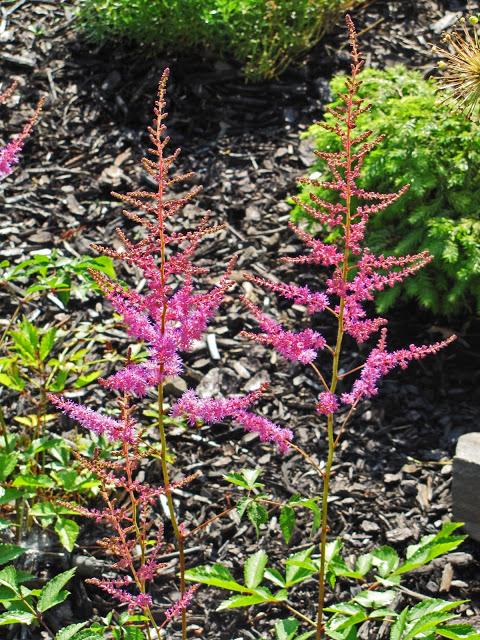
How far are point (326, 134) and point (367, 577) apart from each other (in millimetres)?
2260

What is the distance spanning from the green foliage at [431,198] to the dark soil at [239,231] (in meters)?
0.32

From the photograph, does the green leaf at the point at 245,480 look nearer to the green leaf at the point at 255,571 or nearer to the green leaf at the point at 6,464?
the green leaf at the point at 255,571

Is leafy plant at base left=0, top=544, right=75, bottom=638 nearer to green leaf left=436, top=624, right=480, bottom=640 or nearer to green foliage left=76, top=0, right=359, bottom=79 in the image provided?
green leaf left=436, top=624, right=480, bottom=640

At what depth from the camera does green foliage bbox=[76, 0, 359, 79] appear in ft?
18.6

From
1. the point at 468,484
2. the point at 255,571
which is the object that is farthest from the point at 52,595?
the point at 468,484

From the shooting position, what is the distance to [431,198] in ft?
14.0

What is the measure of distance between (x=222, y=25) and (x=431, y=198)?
91.2 inches

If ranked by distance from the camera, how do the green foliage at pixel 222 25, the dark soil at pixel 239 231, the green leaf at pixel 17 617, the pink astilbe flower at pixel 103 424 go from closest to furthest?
1. the pink astilbe flower at pixel 103 424
2. the green leaf at pixel 17 617
3. the dark soil at pixel 239 231
4. the green foliage at pixel 222 25

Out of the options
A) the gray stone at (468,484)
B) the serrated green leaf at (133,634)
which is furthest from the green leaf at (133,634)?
the gray stone at (468,484)

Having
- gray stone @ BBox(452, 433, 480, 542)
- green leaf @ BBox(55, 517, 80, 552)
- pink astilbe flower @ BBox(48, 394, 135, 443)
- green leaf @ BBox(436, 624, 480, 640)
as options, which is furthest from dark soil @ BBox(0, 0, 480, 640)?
pink astilbe flower @ BBox(48, 394, 135, 443)

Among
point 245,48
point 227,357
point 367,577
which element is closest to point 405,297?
point 227,357

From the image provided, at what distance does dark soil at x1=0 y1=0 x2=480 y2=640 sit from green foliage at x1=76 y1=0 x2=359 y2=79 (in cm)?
14

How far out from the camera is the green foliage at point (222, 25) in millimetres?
5656

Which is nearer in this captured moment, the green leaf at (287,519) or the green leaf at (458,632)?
the green leaf at (458,632)
